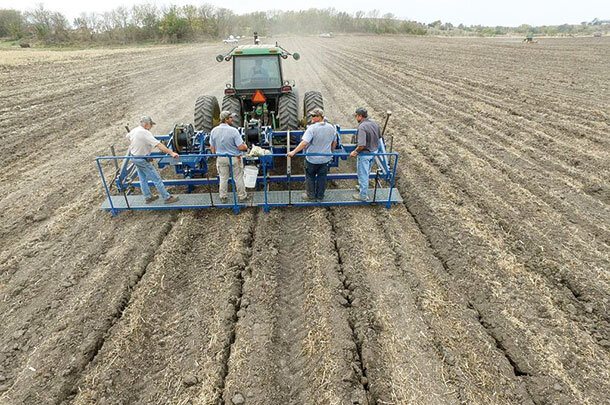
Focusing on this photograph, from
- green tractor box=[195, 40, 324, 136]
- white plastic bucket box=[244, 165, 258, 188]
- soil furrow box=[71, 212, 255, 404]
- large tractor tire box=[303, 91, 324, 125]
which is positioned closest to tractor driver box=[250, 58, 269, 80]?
green tractor box=[195, 40, 324, 136]

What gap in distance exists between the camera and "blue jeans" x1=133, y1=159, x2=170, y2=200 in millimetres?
5270

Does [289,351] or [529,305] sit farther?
[529,305]

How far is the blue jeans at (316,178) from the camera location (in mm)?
5386

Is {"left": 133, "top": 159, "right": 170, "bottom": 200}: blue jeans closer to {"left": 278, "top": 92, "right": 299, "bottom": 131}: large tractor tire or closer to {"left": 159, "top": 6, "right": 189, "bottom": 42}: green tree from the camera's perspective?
{"left": 278, "top": 92, "right": 299, "bottom": 131}: large tractor tire

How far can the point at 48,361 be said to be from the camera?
10.5ft

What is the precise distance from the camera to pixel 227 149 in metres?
5.23

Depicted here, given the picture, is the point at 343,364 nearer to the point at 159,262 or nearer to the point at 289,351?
the point at 289,351

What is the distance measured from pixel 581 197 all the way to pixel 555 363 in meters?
3.93

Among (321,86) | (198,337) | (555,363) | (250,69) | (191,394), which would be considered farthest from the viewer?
(321,86)

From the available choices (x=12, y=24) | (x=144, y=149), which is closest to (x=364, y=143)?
(x=144, y=149)

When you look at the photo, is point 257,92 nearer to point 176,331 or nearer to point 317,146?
point 317,146

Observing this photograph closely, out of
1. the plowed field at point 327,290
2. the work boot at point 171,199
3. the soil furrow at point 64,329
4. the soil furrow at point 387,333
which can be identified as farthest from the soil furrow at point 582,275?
the work boot at point 171,199

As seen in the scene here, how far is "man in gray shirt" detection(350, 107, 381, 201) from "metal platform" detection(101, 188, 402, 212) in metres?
0.29

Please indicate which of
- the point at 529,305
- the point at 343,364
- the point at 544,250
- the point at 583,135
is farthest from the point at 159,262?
the point at 583,135
